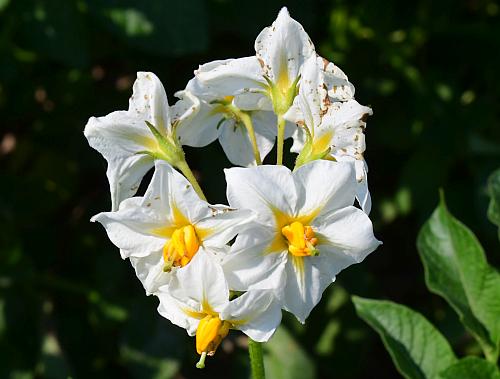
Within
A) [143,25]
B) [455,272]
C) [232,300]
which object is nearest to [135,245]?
[232,300]

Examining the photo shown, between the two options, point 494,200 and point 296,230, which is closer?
point 296,230

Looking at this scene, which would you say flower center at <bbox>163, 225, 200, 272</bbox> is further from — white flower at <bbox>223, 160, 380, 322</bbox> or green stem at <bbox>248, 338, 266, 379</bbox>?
green stem at <bbox>248, 338, 266, 379</bbox>

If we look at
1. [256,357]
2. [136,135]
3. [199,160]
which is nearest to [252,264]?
[256,357]

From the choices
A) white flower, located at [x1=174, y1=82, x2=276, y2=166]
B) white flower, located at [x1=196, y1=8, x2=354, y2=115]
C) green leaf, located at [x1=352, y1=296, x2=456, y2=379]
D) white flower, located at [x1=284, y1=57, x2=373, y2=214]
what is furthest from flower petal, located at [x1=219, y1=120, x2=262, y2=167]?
green leaf, located at [x1=352, y1=296, x2=456, y2=379]

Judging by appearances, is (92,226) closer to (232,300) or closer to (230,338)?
(230,338)

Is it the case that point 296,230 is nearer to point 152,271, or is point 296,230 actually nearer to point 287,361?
point 152,271
